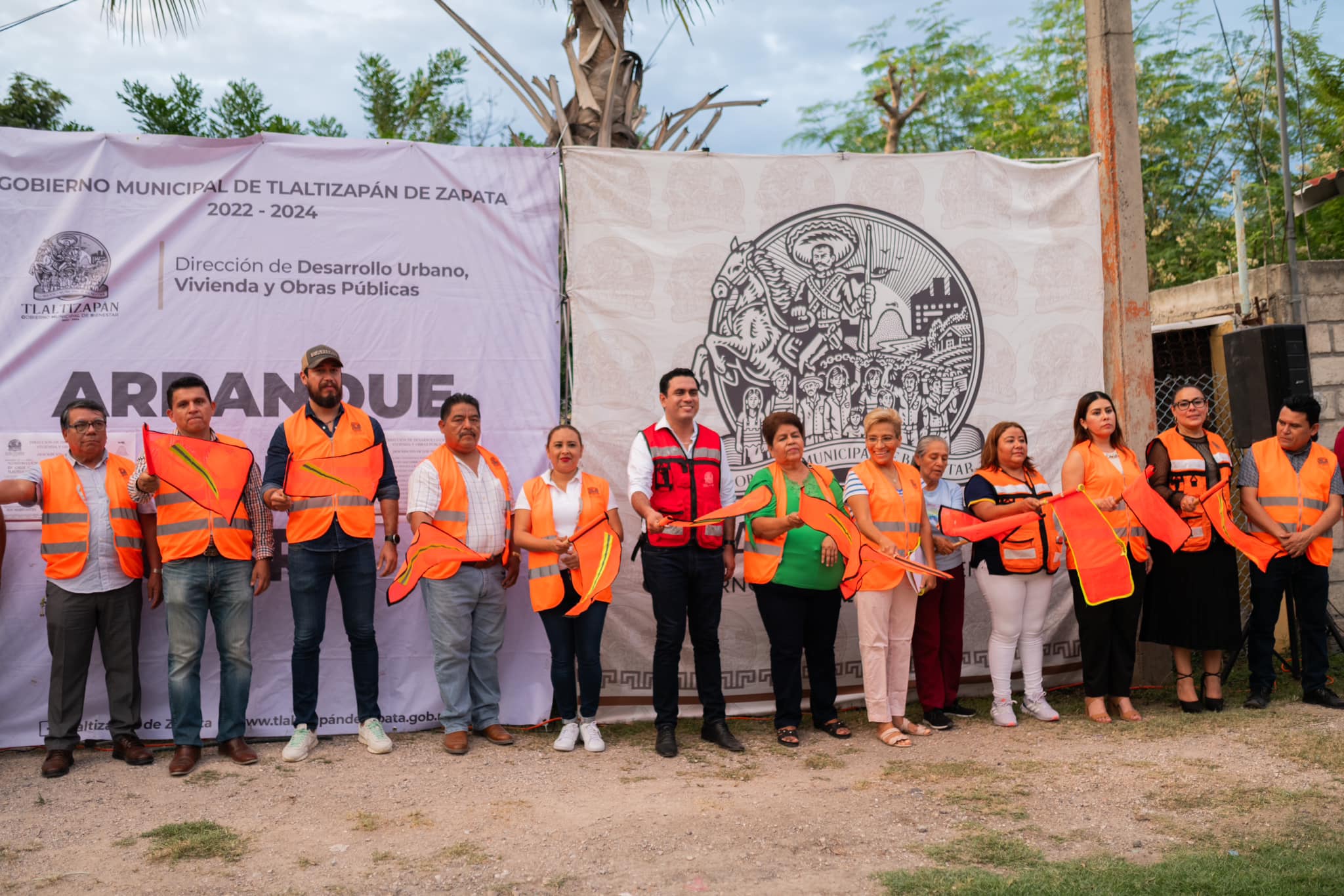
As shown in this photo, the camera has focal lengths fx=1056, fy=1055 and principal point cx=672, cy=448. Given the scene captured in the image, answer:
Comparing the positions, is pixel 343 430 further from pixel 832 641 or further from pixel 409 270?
pixel 832 641

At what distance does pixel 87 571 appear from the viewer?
16.2ft

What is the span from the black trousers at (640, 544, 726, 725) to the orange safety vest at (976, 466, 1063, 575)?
154 cm

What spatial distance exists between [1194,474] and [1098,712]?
1.37 m

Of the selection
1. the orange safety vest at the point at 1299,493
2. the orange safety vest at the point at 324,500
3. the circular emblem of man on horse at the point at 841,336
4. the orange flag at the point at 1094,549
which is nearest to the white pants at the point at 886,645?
the orange flag at the point at 1094,549

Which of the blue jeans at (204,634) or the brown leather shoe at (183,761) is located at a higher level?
the blue jeans at (204,634)

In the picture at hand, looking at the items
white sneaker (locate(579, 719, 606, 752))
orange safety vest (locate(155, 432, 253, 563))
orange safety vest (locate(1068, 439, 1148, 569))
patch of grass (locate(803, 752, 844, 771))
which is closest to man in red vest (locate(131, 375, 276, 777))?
orange safety vest (locate(155, 432, 253, 563))

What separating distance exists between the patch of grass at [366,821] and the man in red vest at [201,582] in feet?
3.47

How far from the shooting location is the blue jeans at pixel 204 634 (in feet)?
16.1

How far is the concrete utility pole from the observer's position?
6555mm

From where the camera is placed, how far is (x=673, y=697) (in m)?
5.17

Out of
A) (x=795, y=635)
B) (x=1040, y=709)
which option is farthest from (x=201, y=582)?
(x=1040, y=709)

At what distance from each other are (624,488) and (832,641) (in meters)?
1.41

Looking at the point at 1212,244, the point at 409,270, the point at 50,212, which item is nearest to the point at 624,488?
the point at 409,270

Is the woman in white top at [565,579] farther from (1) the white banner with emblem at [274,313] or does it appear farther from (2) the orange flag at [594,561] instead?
(1) the white banner with emblem at [274,313]
